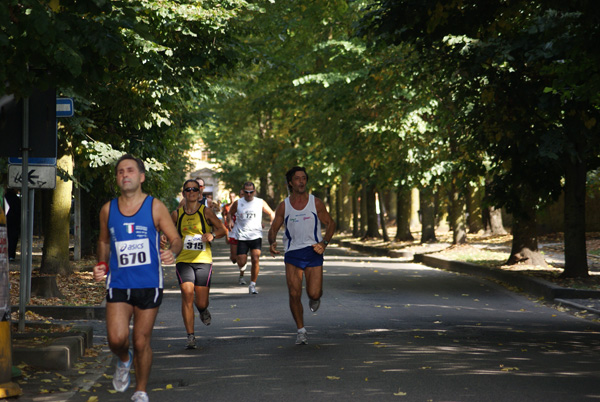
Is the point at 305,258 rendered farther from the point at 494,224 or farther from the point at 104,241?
the point at 494,224

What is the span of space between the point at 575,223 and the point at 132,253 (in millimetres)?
13345

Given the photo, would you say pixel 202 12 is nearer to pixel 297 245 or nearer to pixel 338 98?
pixel 297 245

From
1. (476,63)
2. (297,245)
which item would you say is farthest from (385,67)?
(297,245)

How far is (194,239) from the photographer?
36.2ft

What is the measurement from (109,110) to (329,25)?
16.4m

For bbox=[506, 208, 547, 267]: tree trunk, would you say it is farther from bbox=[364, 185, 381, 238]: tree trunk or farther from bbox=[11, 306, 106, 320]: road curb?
bbox=[364, 185, 381, 238]: tree trunk

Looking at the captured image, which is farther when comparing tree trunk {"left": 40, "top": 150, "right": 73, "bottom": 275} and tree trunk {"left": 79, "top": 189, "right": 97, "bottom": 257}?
tree trunk {"left": 79, "top": 189, "right": 97, "bottom": 257}

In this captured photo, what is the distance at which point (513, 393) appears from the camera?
25.3ft

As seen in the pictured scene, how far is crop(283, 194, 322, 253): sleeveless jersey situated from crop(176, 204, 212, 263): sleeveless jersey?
90cm

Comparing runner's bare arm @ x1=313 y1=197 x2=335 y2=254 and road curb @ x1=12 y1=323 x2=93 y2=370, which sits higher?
runner's bare arm @ x1=313 y1=197 x2=335 y2=254

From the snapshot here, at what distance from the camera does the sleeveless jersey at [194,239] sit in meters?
11.0

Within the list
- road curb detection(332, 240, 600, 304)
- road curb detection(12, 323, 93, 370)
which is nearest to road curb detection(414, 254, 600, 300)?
road curb detection(332, 240, 600, 304)

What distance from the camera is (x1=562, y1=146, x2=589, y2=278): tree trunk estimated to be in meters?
18.5

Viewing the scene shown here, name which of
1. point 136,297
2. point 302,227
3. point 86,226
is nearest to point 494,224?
point 86,226
